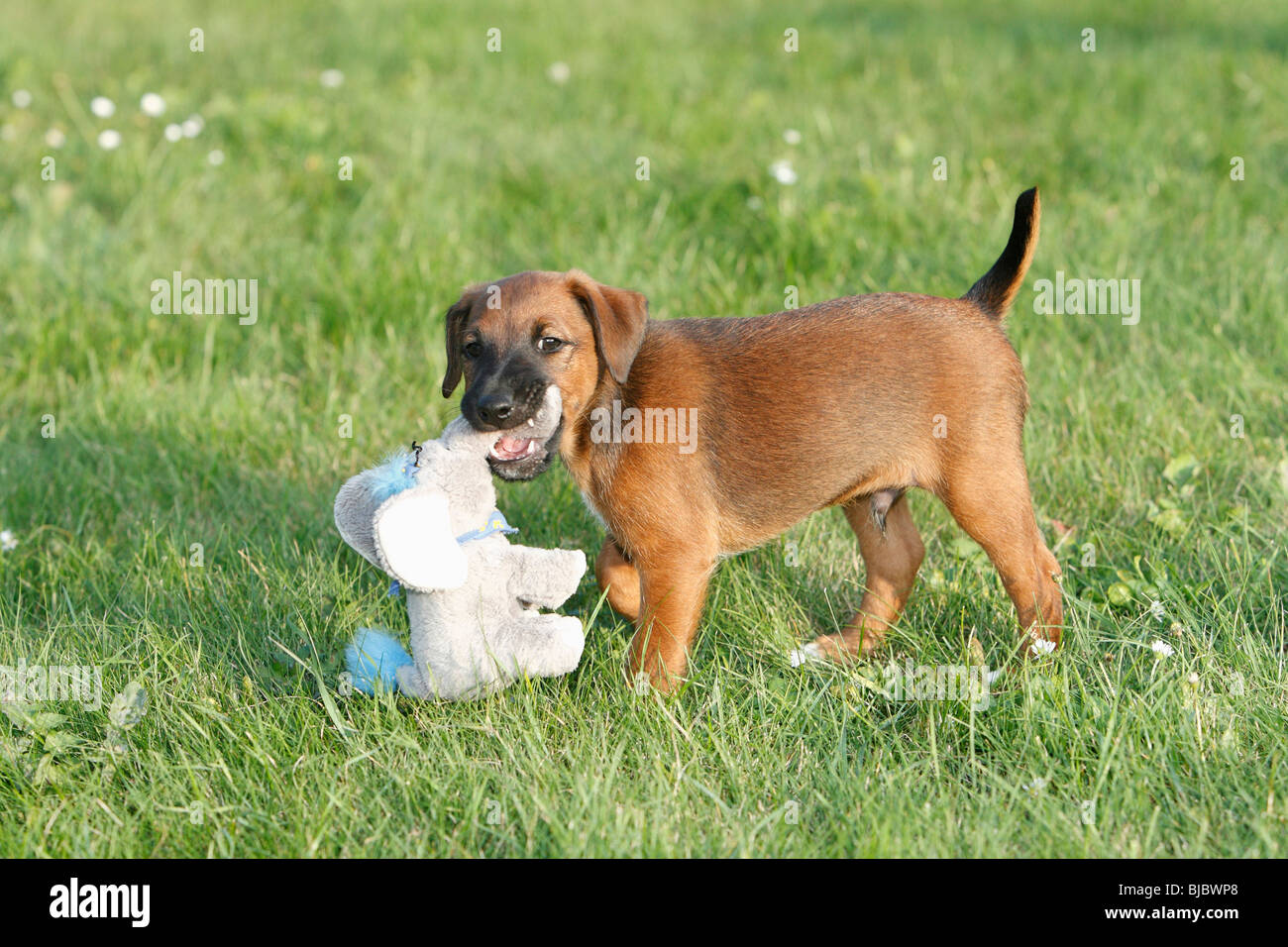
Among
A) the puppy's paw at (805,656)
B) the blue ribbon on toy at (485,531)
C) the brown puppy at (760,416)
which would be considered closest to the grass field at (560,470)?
the puppy's paw at (805,656)

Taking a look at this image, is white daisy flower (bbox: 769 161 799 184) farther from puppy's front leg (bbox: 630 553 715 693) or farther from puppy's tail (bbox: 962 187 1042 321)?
puppy's front leg (bbox: 630 553 715 693)

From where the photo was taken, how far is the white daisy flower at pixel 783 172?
5887 millimetres

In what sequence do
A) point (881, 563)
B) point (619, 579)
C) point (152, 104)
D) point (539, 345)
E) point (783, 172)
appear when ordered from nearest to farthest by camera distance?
point (539, 345) < point (619, 579) < point (881, 563) < point (783, 172) < point (152, 104)

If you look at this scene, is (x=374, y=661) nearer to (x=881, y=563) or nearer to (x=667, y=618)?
(x=667, y=618)

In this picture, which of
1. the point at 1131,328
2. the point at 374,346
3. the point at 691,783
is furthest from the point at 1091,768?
the point at 374,346

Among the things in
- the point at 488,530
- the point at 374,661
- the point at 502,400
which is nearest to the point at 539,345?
the point at 502,400

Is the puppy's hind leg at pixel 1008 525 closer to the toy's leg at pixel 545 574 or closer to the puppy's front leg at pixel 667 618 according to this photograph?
the puppy's front leg at pixel 667 618

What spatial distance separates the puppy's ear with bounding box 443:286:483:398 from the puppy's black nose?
0.48 meters

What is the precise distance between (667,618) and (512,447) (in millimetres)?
648

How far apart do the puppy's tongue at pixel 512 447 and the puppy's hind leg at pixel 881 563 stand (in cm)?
108

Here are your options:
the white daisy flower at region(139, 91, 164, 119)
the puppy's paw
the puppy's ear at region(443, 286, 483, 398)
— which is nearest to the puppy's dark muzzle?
the puppy's ear at region(443, 286, 483, 398)

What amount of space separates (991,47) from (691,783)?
283 inches

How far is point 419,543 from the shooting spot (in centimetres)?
284
